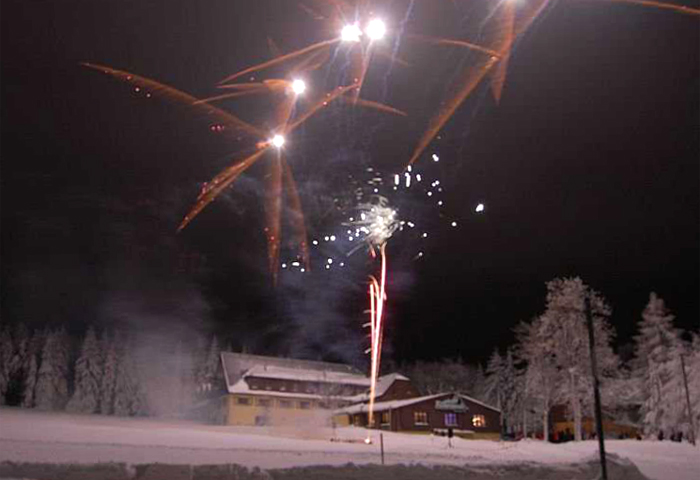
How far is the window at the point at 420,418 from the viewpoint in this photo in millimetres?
58625

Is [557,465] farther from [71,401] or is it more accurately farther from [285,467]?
[71,401]

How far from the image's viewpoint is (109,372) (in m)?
68.9

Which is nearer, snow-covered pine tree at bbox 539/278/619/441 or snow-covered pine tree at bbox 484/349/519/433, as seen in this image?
snow-covered pine tree at bbox 539/278/619/441

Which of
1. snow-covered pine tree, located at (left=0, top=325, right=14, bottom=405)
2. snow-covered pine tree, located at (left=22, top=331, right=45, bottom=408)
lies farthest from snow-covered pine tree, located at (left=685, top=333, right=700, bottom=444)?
snow-covered pine tree, located at (left=0, top=325, right=14, bottom=405)

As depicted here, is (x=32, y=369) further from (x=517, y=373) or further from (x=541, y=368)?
(x=517, y=373)

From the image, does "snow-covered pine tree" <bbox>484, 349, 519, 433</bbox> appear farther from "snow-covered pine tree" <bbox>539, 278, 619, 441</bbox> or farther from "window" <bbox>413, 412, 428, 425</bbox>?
"snow-covered pine tree" <bbox>539, 278, 619, 441</bbox>

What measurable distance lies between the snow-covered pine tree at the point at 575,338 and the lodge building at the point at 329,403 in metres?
13.6

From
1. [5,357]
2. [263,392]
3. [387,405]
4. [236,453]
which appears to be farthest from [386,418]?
[5,357]

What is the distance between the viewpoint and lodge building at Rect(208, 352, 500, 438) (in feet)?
193

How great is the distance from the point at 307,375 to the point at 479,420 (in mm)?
18034

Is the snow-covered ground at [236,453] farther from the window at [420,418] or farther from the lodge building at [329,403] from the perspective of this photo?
the lodge building at [329,403]

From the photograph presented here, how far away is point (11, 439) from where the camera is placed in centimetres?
2680

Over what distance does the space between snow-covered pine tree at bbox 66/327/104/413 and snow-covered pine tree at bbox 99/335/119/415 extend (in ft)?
1.31

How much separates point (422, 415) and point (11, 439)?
1536 inches
